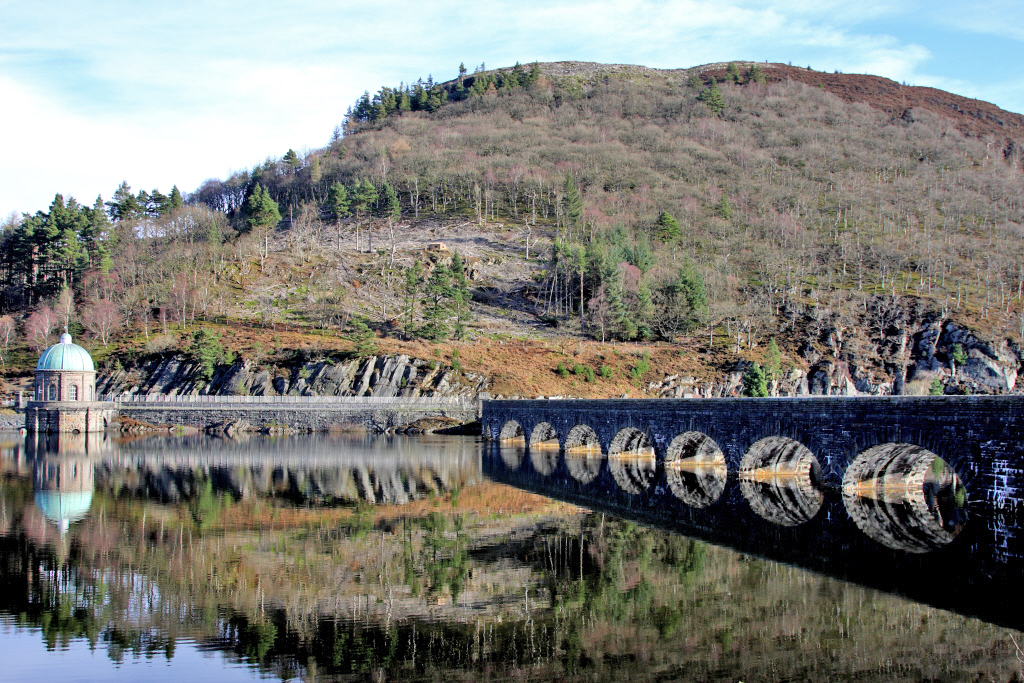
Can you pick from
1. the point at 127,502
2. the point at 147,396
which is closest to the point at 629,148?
the point at 147,396

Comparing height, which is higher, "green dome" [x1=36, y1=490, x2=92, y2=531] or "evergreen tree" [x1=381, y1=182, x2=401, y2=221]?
"evergreen tree" [x1=381, y1=182, x2=401, y2=221]

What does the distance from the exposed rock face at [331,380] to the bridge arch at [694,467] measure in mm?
36575

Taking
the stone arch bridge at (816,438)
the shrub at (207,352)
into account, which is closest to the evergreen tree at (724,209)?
the stone arch bridge at (816,438)

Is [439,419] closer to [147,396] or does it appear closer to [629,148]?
[147,396]

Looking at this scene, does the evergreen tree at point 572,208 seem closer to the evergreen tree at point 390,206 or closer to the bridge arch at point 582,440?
the evergreen tree at point 390,206

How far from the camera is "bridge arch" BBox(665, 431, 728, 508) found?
132 feet

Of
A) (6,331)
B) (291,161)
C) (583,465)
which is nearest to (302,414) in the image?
(583,465)

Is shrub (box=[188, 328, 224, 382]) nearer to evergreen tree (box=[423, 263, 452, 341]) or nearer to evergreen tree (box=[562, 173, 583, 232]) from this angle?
evergreen tree (box=[423, 263, 452, 341])

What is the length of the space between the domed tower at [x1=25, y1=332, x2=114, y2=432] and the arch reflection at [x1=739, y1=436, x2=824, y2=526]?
63.9 meters

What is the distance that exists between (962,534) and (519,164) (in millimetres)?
124704

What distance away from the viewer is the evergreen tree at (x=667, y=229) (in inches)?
4781

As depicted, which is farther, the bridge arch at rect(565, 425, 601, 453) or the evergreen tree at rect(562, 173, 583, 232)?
the evergreen tree at rect(562, 173, 583, 232)

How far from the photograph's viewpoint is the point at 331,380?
84.4m

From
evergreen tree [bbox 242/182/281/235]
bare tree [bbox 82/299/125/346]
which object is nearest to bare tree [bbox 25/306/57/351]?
bare tree [bbox 82/299/125/346]
